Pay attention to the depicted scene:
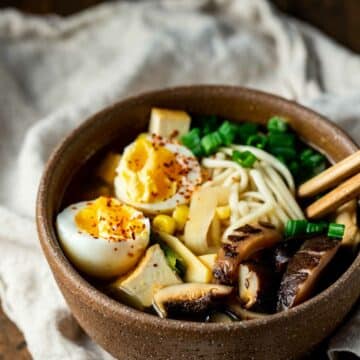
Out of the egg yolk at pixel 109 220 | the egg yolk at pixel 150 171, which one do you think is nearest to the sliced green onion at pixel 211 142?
the egg yolk at pixel 150 171

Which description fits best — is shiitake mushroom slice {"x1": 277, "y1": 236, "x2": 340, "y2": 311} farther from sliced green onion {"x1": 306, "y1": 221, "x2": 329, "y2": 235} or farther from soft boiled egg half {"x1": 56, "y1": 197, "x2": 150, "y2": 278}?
soft boiled egg half {"x1": 56, "y1": 197, "x2": 150, "y2": 278}

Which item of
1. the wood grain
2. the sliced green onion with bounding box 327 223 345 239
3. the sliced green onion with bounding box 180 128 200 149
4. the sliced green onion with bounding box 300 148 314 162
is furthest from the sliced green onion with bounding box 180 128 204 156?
the wood grain

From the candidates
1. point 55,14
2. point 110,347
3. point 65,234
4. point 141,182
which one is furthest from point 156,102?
point 55,14

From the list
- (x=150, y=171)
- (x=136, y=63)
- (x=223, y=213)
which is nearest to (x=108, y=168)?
(x=150, y=171)

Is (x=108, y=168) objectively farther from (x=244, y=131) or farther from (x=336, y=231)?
(x=336, y=231)

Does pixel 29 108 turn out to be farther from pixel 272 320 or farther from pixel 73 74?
pixel 272 320
